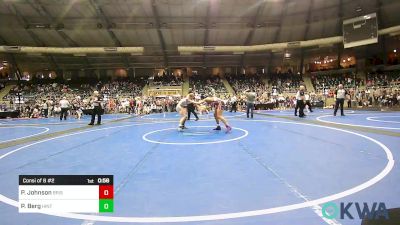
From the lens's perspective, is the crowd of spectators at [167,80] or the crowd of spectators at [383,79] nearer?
the crowd of spectators at [383,79]

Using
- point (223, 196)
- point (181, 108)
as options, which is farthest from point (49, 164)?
point (181, 108)

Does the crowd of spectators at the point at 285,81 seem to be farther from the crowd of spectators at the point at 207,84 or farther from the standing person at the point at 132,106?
the standing person at the point at 132,106

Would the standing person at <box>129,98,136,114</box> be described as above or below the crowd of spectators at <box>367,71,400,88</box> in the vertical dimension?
below

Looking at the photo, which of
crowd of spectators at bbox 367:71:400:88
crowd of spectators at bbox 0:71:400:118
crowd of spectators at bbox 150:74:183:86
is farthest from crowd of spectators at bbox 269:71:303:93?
crowd of spectators at bbox 150:74:183:86

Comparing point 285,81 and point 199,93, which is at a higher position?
point 285,81

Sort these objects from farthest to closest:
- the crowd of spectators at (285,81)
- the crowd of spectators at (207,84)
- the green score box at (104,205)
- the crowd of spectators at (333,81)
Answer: the crowd of spectators at (207,84)
the crowd of spectators at (285,81)
the crowd of spectators at (333,81)
the green score box at (104,205)

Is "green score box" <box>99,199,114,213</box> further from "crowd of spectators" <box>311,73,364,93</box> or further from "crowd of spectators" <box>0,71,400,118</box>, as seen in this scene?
"crowd of spectators" <box>311,73,364,93</box>

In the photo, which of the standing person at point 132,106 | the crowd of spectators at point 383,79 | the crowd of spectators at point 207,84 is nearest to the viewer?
the standing person at point 132,106
